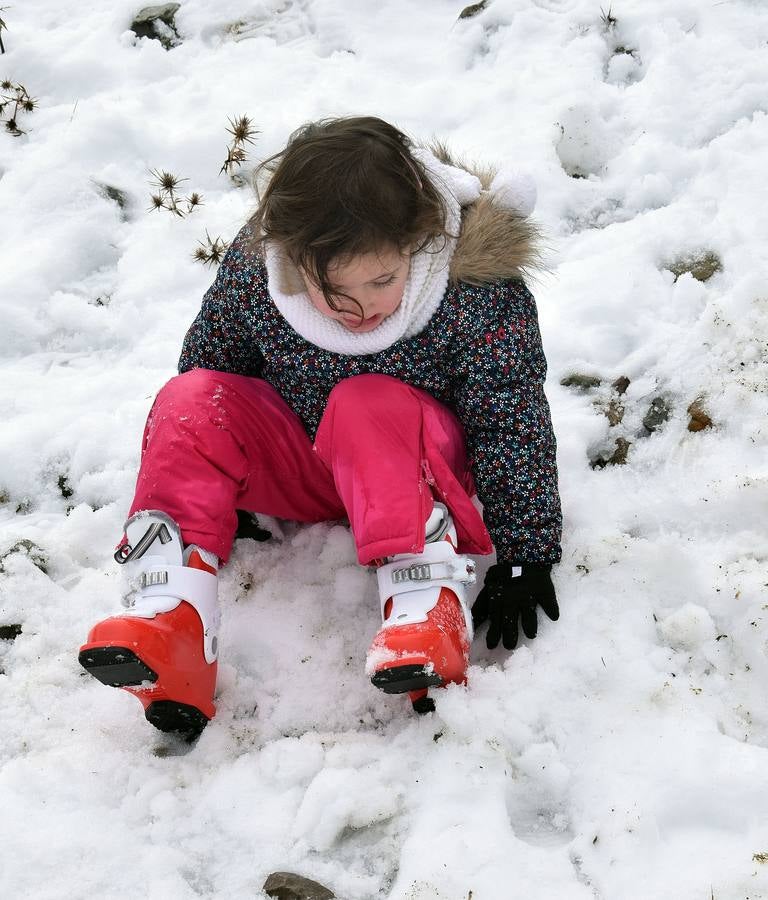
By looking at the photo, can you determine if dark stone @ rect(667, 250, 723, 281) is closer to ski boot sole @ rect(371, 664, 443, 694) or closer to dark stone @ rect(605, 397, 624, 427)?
dark stone @ rect(605, 397, 624, 427)

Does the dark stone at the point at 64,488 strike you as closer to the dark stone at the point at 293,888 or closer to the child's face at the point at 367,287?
the child's face at the point at 367,287

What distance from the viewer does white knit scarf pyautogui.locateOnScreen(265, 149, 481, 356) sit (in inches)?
67.7

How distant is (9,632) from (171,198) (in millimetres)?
1776

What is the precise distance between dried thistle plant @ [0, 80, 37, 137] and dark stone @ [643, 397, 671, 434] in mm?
2654

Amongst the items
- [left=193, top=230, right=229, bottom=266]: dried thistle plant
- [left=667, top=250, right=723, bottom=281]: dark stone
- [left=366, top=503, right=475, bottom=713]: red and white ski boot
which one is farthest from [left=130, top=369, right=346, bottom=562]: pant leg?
[left=667, top=250, right=723, bottom=281]: dark stone

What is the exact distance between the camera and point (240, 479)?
1.91 meters

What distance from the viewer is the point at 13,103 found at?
3.41 metres

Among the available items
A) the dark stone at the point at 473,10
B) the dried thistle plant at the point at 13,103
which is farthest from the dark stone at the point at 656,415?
the dried thistle plant at the point at 13,103

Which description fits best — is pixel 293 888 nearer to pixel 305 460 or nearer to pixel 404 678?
pixel 404 678

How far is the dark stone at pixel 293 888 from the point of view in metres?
1.42

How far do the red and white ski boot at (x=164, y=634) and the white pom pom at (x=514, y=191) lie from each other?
98 centimetres

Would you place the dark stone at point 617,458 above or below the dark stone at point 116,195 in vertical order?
below

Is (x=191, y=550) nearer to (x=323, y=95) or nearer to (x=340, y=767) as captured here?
(x=340, y=767)

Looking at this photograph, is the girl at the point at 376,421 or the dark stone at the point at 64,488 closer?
the girl at the point at 376,421
